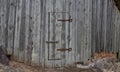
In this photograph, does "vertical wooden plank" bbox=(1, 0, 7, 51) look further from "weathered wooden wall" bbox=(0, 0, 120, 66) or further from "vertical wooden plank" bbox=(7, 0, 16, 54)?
"vertical wooden plank" bbox=(7, 0, 16, 54)

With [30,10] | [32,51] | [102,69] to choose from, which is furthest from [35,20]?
[102,69]

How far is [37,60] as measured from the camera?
1041 centimetres


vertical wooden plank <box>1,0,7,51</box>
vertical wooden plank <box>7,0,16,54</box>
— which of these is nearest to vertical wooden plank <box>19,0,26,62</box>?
vertical wooden plank <box>7,0,16,54</box>

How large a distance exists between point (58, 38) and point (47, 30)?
453 mm

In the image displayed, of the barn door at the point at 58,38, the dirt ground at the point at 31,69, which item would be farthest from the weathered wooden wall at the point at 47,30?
the dirt ground at the point at 31,69

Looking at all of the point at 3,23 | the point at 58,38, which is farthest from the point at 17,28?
the point at 58,38

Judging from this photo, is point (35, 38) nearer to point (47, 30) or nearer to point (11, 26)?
point (47, 30)

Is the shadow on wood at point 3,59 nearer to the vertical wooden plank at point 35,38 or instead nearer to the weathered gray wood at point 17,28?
the weathered gray wood at point 17,28

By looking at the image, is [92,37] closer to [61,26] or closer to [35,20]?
[61,26]

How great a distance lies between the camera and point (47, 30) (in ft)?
34.3

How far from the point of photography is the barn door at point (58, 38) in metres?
10.5

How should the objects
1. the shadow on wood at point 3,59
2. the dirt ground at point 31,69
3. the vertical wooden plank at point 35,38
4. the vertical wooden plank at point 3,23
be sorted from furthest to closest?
the vertical wooden plank at point 35,38, the vertical wooden plank at point 3,23, the shadow on wood at point 3,59, the dirt ground at point 31,69

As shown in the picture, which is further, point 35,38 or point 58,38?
point 58,38

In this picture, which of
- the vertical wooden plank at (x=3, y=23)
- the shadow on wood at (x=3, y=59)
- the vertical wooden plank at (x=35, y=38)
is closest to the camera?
the shadow on wood at (x=3, y=59)
